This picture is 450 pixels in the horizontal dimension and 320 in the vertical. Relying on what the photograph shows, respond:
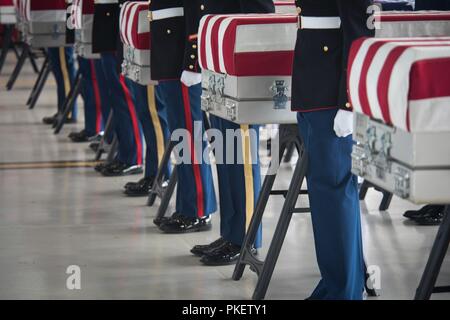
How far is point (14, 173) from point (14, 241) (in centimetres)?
214

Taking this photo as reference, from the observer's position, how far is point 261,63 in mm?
4539

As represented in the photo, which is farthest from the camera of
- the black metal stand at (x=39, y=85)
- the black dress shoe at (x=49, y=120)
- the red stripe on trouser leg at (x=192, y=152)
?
the black metal stand at (x=39, y=85)

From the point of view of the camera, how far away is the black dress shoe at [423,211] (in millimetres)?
6066

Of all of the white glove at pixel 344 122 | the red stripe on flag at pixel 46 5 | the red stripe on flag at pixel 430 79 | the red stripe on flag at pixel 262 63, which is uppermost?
the red stripe on flag at pixel 430 79

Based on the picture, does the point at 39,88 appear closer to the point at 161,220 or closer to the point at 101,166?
the point at 101,166

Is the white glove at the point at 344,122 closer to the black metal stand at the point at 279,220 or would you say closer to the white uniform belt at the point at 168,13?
the black metal stand at the point at 279,220

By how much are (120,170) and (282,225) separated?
3.34 m

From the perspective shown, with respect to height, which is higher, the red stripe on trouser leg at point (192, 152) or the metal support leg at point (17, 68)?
the red stripe on trouser leg at point (192, 152)

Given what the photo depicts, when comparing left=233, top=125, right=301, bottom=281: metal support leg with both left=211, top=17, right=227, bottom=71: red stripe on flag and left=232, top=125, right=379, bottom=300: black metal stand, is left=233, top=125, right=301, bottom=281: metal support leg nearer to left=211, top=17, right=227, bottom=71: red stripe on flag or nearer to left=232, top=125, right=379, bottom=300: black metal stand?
left=232, top=125, right=379, bottom=300: black metal stand

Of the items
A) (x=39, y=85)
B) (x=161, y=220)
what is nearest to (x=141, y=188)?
(x=161, y=220)

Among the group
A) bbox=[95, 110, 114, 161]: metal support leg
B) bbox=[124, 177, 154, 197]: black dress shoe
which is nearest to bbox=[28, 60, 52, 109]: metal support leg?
bbox=[95, 110, 114, 161]: metal support leg

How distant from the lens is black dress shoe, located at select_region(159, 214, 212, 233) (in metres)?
5.93

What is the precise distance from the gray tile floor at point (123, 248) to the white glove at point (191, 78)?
0.80 metres

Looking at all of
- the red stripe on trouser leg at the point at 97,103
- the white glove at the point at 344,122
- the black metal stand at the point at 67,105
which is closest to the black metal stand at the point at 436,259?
the white glove at the point at 344,122
